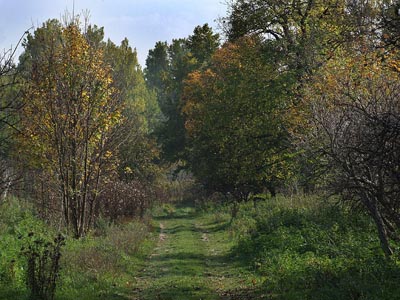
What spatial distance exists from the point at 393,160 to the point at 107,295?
6778mm

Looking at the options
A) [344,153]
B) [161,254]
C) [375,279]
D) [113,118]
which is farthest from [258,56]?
[375,279]

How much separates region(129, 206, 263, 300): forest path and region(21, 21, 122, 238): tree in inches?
162

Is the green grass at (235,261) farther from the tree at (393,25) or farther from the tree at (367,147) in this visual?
the tree at (393,25)

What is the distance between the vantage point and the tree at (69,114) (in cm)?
1805

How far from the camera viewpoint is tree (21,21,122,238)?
59.2 feet

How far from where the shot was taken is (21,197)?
25.9m

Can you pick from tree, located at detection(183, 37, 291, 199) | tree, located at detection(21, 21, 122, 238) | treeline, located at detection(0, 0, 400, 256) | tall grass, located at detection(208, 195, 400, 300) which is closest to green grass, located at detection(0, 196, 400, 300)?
tall grass, located at detection(208, 195, 400, 300)

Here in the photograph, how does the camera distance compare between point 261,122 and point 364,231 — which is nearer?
point 364,231

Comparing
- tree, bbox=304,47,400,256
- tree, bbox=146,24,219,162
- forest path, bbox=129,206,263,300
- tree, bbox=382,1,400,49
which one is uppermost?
tree, bbox=146,24,219,162

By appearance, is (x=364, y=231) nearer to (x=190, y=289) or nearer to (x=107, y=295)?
(x=190, y=289)

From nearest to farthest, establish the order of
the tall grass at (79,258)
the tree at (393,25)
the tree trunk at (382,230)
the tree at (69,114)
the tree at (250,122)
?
the tree at (393,25) → the tree trunk at (382,230) → the tall grass at (79,258) → the tree at (69,114) → the tree at (250,122)

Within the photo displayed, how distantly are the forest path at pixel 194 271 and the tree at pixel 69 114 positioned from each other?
4.12 metres

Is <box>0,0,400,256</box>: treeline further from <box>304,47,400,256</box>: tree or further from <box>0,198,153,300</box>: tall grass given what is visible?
<box>0,198,153,300</box>: tall grass

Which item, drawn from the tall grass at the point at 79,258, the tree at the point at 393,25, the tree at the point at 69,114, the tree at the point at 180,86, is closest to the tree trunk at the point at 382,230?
the tree at the point at 393,25
